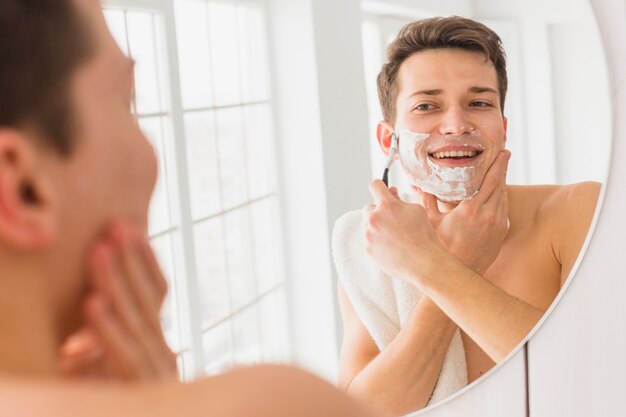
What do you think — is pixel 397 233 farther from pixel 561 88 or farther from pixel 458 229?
pixel 561 88

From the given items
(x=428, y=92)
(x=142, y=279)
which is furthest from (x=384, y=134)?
(x=142, y=279)

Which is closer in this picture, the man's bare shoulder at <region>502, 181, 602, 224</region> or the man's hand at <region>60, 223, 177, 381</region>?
the man's hand at <region>60, 223, 177, 381</region>

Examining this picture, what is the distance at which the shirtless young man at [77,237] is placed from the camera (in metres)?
0.21

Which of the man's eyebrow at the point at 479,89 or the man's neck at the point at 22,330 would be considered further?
the man's eyebrow at the point at 479,89

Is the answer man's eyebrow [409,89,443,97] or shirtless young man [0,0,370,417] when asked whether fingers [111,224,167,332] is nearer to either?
shirtless young man [0,0,370,417]

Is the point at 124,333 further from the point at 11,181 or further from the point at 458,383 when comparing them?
the point at 458,383

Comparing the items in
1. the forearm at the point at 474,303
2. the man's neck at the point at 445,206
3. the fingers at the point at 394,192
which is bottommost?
the forearm at the point at 474,303

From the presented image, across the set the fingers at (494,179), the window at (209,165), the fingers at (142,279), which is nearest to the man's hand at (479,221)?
the fingers at (494,179)

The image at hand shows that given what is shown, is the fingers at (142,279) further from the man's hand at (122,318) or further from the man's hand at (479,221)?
the man's hand at (479,221)

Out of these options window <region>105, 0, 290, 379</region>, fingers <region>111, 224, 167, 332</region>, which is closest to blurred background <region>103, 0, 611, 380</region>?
window <region>105, 0, 290, 379</region>

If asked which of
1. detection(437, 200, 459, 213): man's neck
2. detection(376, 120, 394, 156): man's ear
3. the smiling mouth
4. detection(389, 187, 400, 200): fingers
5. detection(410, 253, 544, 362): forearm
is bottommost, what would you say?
detection(410, 253, 544, 362): forearm

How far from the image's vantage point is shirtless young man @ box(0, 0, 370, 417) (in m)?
0.21

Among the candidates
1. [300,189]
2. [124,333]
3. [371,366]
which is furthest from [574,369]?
[124,333]

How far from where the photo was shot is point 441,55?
22.6 inches
